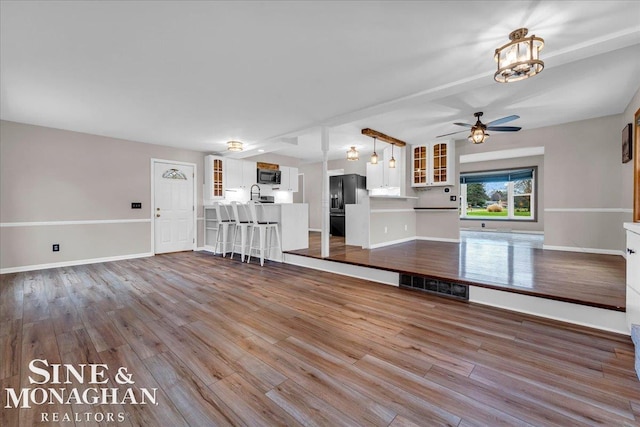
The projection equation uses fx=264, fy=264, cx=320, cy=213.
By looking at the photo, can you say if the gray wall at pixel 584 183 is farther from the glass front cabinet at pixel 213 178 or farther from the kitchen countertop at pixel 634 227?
the glass front cabinet at pixel 213 178

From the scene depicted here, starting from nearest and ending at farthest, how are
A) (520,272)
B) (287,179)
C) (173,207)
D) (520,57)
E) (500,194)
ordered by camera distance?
(520,57), (520,272), (173,207), (287,179), (500,194)

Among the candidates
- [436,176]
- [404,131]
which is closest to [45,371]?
[404,131]

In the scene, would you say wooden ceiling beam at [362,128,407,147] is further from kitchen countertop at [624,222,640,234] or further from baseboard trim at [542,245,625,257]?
kitchen countertop at [624,222,640,234]

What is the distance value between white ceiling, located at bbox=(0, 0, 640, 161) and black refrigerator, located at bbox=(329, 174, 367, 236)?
266 cm

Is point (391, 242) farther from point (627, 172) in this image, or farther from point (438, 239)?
point (627, 172)

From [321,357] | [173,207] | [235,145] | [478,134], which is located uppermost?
[235,145]

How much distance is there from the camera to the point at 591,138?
4.89 metres

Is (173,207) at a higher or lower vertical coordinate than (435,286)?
higher

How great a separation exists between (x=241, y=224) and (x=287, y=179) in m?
3.06

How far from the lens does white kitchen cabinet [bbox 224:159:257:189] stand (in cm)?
675

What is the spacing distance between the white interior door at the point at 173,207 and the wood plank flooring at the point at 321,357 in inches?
109

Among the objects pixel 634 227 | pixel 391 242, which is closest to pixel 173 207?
pixel 391 242

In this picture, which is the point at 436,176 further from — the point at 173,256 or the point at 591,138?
the point at 173,256

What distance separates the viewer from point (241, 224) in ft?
17.0
